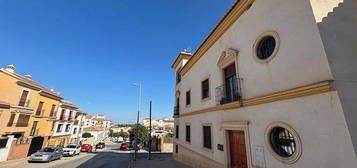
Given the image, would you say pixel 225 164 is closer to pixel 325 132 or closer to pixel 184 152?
pixel 325 132

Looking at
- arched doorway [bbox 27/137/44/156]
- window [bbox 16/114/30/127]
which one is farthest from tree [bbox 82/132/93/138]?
window [bbox 16/114/30/127]

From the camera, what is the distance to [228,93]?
28.6 ft

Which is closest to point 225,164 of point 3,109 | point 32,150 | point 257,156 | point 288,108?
point 257,156

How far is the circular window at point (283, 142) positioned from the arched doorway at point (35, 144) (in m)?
28.0

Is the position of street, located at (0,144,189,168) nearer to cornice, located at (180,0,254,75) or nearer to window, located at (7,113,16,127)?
window, located at (7,113,16,127)

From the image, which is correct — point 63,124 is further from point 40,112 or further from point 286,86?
point 286,86

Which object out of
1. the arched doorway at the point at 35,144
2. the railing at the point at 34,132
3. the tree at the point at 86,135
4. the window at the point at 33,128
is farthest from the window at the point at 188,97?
the tree at the point at 86,135

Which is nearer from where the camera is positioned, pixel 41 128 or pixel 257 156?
pixel 257 156

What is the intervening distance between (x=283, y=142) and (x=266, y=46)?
12.0 feet

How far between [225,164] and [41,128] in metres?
28.9

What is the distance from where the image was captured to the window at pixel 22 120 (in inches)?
789

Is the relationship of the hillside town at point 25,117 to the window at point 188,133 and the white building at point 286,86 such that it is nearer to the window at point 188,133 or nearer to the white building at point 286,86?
the window at point 188,133

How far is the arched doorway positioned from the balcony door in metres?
26.5

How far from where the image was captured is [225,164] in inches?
319
